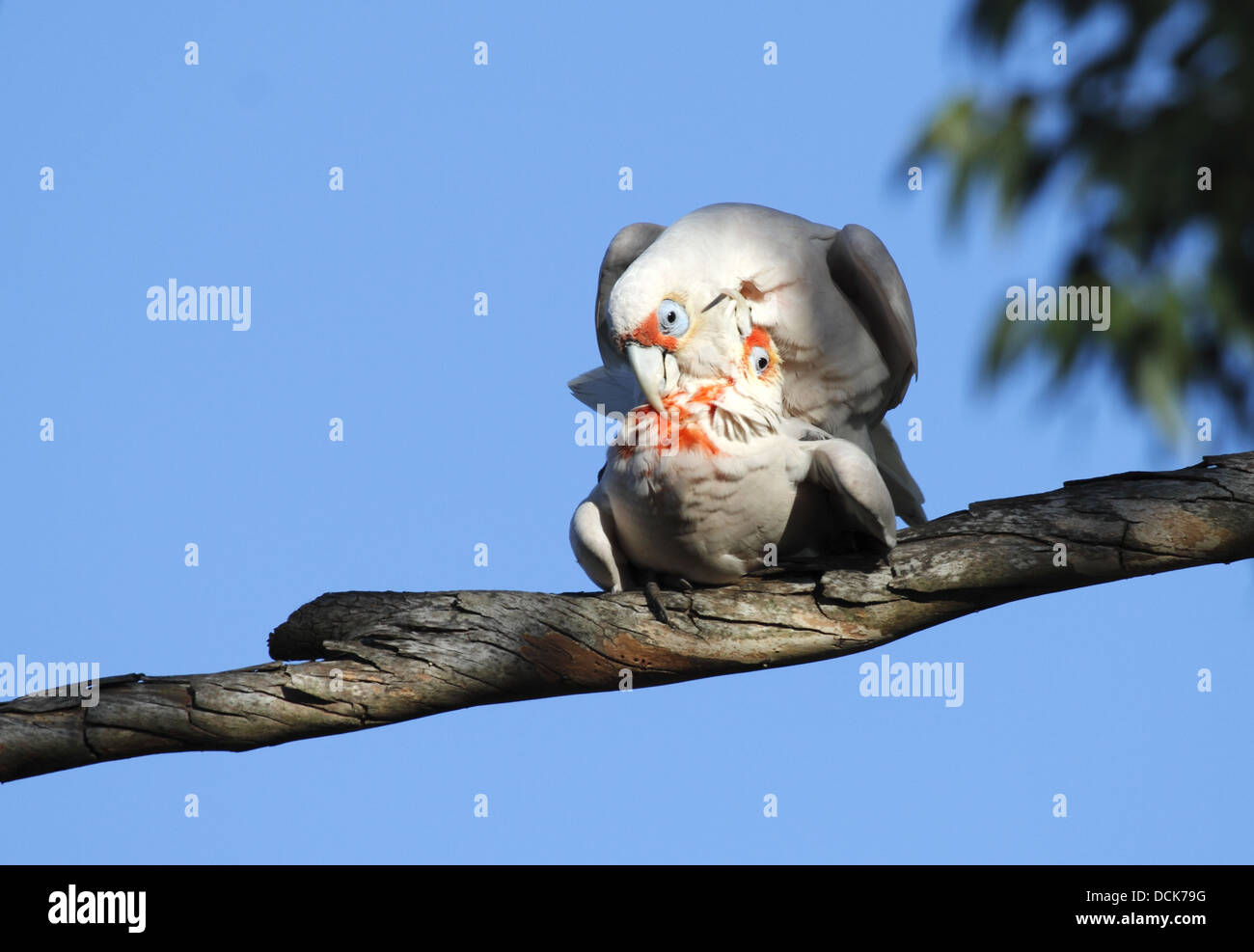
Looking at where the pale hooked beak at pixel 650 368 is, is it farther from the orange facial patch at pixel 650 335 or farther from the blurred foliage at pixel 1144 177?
the blurred foliage at pixel 1144 177

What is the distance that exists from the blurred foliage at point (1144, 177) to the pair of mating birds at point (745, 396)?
7.43ft

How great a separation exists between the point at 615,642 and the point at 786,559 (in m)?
0.58

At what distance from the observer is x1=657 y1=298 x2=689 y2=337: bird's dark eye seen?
11.6ft

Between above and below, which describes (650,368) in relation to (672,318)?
below

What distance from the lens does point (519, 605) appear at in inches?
139

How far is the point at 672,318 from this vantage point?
357cm

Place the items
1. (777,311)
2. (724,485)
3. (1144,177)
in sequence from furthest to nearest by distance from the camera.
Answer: (1144,177)
(777,311)
(724,485)

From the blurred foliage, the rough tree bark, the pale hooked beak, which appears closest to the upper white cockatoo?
the pale hooked beak

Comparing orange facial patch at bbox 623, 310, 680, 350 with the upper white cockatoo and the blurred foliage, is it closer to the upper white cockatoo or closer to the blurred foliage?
the upper white cockatoo

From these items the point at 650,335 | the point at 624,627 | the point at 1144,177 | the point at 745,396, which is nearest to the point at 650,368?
the point at 650,335

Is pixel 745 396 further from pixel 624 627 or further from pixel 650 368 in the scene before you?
pixel 624 627

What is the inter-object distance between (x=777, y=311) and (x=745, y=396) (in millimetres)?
283
